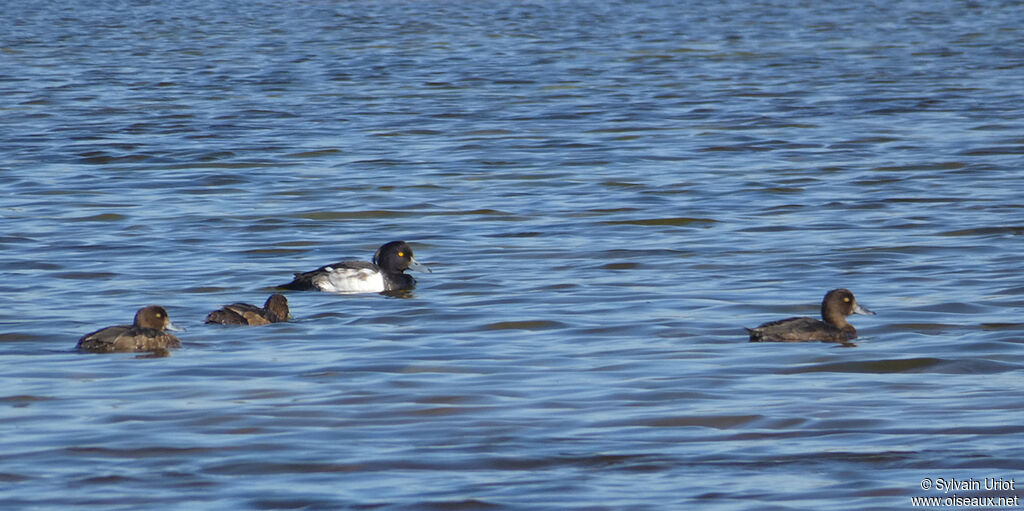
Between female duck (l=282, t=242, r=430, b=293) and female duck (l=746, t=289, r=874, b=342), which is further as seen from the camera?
female duck (l=282, t=242, r=430, b=293)

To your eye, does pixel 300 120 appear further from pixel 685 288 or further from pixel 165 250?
pixel 685 288

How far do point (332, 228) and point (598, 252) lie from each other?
3030 millimetres

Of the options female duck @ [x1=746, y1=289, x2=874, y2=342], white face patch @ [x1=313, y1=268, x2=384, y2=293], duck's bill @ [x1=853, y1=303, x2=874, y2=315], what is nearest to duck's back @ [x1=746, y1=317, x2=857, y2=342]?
female duck @ [x1=746, y1=289, x2=874, y2=342]

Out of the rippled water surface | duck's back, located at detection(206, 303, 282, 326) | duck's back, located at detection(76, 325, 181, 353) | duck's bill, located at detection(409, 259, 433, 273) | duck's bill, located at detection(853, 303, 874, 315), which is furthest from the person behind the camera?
duck's bill, located at detection(409, 259, 433, 273)

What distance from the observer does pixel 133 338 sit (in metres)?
11.1

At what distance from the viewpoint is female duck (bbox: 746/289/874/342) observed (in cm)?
1112

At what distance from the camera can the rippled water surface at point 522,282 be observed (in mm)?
8477

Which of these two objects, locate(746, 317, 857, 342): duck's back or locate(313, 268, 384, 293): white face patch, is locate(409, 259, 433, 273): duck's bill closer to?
locate(313, 268, 384, 293): white face patch

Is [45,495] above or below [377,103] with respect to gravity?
above

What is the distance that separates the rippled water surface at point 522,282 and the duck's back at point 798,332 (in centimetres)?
9

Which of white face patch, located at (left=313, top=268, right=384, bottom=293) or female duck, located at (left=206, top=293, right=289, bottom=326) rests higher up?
female duck, located at (left=206, top=293, right=289, bottom=326)

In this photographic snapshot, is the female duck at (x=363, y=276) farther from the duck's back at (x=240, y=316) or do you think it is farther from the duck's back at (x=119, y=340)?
the duck's back at (x=119, y=340)

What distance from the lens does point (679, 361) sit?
35.7 feet

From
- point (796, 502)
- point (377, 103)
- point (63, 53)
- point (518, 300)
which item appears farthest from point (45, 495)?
point (63, 53)
